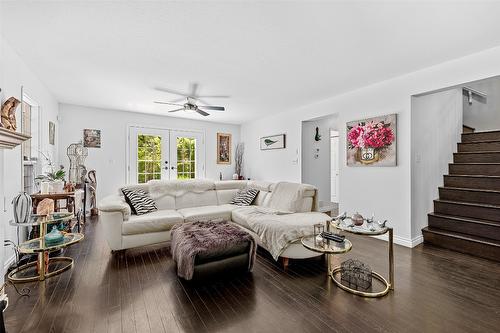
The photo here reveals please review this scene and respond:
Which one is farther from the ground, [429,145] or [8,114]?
[8,114]

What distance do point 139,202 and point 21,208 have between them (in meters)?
1.37

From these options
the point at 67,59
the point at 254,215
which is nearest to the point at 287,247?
the point at 254,215

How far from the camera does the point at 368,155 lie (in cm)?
377

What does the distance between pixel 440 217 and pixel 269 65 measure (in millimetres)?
3345

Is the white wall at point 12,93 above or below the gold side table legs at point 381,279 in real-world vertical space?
above

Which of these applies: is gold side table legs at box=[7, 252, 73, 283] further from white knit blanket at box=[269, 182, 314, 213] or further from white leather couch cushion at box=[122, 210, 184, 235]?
white knit blanket at box=[269, 182, 314, 213]

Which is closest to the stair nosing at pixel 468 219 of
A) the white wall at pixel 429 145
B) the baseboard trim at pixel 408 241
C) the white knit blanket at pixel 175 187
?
the white wall at pixel 429 145

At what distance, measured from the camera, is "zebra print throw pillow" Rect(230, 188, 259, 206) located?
422 centimetres

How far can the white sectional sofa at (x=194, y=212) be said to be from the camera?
290 cm

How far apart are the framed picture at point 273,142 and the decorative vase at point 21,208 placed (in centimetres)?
454

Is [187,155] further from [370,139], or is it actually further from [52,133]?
[370,139]

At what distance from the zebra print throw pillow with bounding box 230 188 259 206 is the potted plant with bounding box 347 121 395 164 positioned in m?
1.86

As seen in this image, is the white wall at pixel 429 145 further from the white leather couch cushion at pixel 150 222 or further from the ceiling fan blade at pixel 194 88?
the white leather couch cushion at pixel 150 222

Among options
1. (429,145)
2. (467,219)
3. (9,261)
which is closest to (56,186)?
(9,261)
